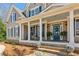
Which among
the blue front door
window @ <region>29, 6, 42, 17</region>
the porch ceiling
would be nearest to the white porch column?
the porch ceiling

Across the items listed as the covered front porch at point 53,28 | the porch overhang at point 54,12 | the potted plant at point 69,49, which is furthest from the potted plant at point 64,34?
the porch overhang at point 54,12

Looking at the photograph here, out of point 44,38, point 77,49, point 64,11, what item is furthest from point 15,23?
point 77,49

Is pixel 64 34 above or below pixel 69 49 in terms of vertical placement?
above

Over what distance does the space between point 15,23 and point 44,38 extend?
69 cm

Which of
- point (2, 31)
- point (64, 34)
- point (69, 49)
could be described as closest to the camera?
point (69, 49)

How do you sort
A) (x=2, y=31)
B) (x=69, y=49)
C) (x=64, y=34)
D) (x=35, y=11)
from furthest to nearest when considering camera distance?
1. (x=35, y=11)
2. (x=2, y=31)
3. (x=64, y=34)
4. (x=69, y=49)

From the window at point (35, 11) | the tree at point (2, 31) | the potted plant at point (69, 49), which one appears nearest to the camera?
the potted plant at point (69, 49)

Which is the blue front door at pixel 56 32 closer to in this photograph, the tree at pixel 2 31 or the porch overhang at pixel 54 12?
the porch overhang at pixel 54 12

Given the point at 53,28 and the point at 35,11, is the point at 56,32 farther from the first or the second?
the point at 35,11

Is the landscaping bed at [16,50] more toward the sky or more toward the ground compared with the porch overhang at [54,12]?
more toward the ground

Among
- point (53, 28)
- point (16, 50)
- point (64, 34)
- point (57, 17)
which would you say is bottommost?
point (16, 50)

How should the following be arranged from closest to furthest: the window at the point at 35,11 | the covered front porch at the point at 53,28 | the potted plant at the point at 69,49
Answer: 1. the potted plant at the point at 69,49
2. the covered front porch at the point at 53,28
3. the window at the point at 35,11

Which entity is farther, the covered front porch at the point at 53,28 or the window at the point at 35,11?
the window at the point at 35,11

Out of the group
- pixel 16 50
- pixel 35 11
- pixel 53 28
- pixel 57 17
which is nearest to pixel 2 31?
pixel 16 50
